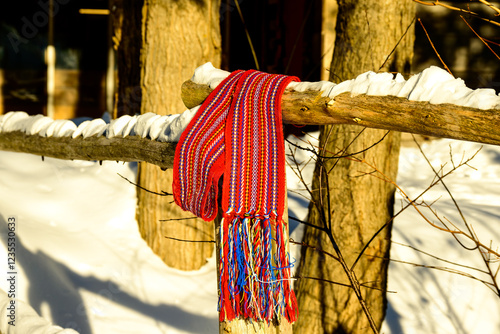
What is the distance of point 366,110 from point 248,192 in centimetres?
55

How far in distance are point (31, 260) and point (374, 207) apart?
2828 millimetres

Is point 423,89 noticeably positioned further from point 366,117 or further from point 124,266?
point 124,266

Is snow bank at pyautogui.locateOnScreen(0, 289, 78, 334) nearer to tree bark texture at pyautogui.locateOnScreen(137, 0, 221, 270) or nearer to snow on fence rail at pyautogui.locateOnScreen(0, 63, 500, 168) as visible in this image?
snow on fence rail at pyautogui.locateOnScreen(0, 63, 500, 168)

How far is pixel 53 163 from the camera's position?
21.3 ft

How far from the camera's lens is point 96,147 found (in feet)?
11.2

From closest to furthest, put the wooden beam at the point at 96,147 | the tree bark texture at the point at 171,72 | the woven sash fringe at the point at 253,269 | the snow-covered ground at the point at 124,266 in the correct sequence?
the woven sash fringe at the point at 253,269 → the wooden beam at the point at 96,147 → the snow-covered ground at the point at 124,266 → the tree bark texture at the point at 171,72

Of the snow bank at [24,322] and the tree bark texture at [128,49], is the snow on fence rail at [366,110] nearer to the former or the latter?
the snow bank at [24,322]

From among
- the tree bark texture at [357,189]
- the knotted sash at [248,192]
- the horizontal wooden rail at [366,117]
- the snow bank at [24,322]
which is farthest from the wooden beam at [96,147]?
the tree bark texture at [357,189]

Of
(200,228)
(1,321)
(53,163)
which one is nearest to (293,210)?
(200,228)

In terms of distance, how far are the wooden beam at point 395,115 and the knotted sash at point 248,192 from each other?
0.10 m

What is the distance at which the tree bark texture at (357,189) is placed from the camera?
13.4 ft

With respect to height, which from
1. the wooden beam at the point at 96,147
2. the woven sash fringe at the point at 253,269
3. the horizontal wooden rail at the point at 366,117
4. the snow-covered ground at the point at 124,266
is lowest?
the snow-covered ground at the point at 124,266

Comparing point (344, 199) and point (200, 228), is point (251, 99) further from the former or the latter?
point (200, 228)

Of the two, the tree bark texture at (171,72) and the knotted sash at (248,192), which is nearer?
the knotted sash at (248,192)
